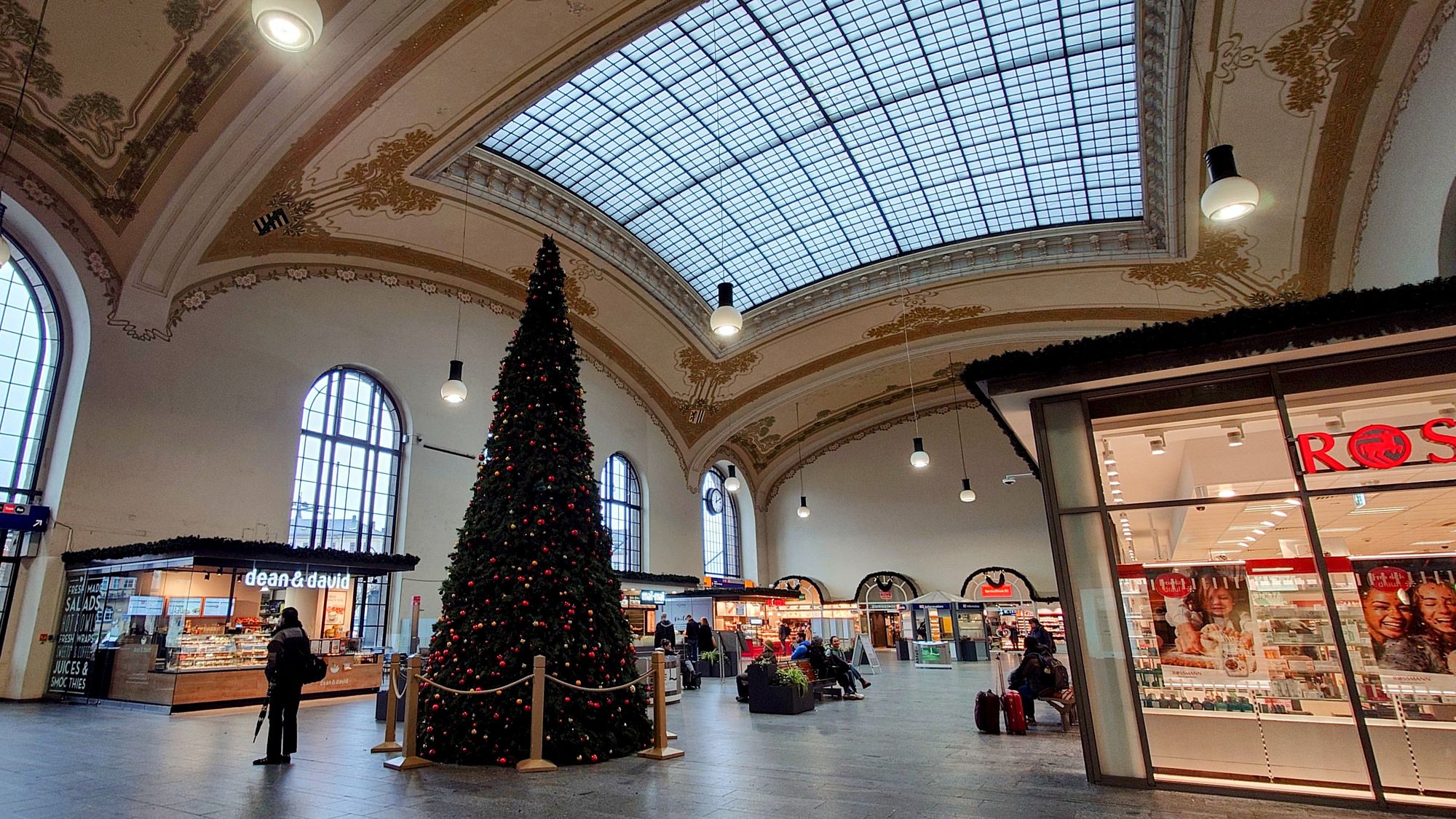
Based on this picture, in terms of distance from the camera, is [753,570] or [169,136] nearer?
[169,136]

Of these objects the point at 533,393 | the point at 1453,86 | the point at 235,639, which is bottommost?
the point at 235,639

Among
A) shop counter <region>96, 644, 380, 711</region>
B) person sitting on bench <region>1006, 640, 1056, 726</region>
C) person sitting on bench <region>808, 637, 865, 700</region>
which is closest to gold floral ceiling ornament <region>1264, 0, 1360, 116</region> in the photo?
person sitting on bench <region>1006, 640, 1056, 726</region>

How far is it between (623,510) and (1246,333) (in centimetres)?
1355

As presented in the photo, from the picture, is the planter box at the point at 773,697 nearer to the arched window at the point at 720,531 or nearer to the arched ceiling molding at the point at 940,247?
the arched ceiling molding at the point at 940,247

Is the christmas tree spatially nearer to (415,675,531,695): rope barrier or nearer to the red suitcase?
(415,675,531,695): rope barrier

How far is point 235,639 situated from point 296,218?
572 cm

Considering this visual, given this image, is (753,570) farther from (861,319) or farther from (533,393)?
(533,393)

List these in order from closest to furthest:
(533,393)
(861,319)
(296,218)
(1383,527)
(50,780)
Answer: (1383,527) < (50,780) < (533,393) < (296,218) < (861,319)

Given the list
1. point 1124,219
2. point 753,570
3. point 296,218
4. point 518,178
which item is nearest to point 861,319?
point 1124,219

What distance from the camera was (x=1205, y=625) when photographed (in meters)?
4.02

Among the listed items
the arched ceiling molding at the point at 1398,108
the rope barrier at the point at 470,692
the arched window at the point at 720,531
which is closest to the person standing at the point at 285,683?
the rope barrier at the point at 470,692

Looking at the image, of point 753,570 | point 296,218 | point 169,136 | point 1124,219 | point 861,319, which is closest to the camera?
point 169,136

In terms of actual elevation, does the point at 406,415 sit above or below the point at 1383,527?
above

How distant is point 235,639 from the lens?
28.0ft
